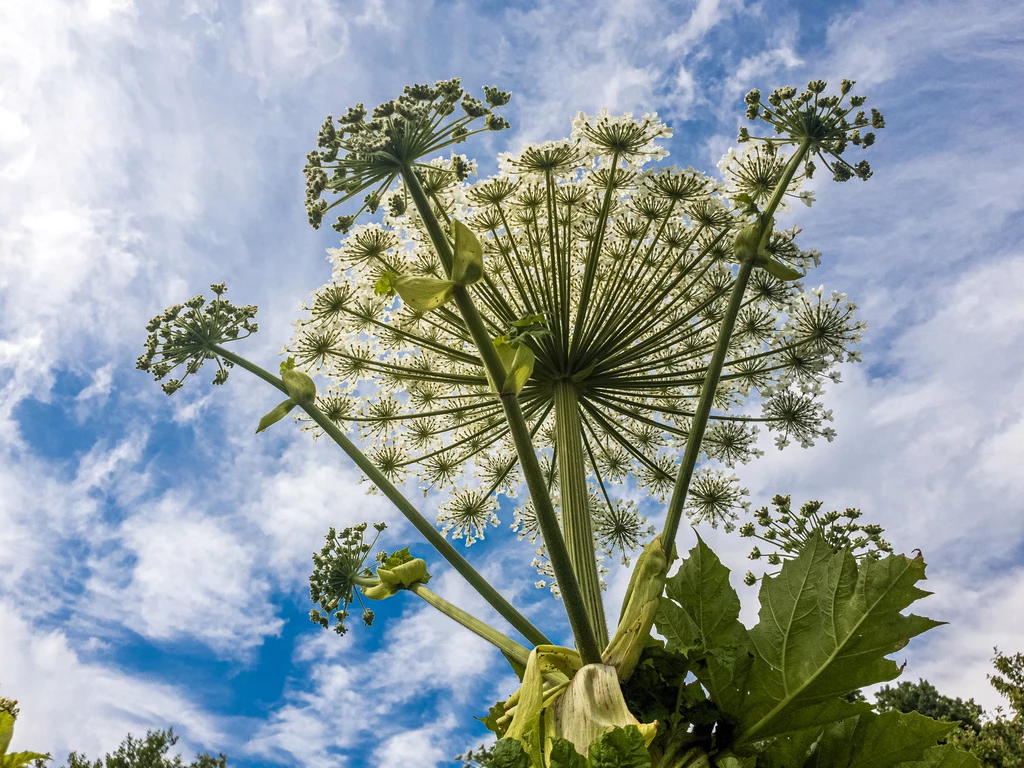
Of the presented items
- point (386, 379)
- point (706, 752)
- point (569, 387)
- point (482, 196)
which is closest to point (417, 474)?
point (386, 379)

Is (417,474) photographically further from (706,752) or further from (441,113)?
(706,752)

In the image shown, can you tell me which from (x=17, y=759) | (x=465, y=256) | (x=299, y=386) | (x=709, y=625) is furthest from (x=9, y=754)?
(x=709, y=625)

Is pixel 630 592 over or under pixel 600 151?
under

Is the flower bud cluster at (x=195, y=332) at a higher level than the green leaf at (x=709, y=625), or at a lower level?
higher

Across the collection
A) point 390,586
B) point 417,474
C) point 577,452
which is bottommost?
point 390,586

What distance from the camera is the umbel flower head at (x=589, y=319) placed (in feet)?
23.0

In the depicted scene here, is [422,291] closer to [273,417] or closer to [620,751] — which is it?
[273,417]

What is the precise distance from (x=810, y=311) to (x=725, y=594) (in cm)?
530

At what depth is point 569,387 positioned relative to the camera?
6902 millimetres

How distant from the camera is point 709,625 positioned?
128 inches

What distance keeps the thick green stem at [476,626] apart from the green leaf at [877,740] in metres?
1.33

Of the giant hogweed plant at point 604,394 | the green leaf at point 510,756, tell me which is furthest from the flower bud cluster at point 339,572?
the green leaf at point 510,756

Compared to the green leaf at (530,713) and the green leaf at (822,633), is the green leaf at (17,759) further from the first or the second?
the green leaf at (822,633)

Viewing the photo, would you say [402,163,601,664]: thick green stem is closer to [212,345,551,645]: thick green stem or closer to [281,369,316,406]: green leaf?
[212,345,551,645]: thick green stem
